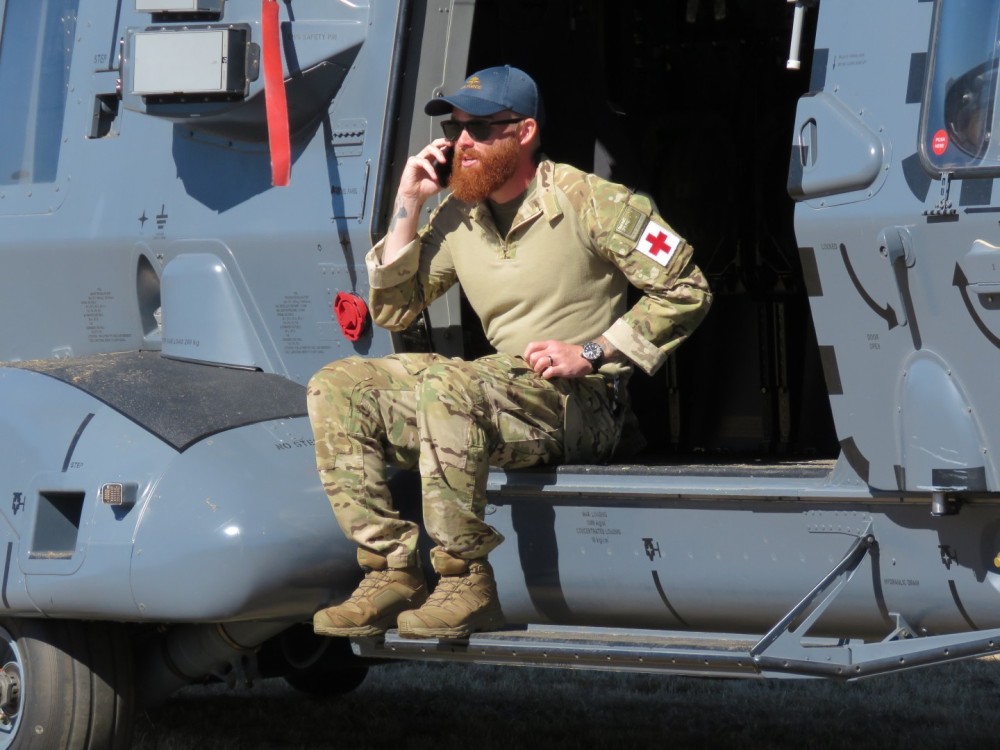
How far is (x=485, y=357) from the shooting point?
14.1 ft

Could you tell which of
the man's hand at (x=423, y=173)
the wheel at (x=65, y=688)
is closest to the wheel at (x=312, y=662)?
the wheel at (x=65, y=688)

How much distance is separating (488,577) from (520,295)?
28.6 inches

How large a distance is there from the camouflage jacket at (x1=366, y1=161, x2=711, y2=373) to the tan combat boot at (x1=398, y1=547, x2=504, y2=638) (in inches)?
23.6

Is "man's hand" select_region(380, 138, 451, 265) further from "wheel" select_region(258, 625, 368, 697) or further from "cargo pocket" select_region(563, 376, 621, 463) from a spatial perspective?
"wheel" select_region(258, 625, 368, 697)

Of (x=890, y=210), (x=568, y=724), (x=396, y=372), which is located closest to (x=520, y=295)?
(x=396, y=372)

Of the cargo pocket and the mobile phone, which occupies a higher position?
the mobile phone

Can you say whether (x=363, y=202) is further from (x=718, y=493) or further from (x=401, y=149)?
(x=718, y=493)

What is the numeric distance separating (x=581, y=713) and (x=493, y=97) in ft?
8.56

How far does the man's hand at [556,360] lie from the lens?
4.17 metres

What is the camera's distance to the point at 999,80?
11.5ft

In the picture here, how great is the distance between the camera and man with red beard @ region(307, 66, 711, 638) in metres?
4.10

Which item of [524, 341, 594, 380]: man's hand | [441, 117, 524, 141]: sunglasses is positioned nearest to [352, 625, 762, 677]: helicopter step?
[524, 341, 594, 380]: man's hand

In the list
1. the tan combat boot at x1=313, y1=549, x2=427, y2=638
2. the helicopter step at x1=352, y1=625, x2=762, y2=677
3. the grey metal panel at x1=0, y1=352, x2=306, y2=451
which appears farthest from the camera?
the grey metal panel at x1=0, y1=352, x2=306, y2=451

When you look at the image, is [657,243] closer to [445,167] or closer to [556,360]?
[556,360]
